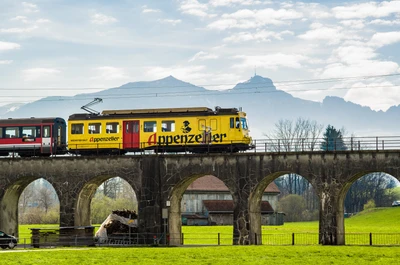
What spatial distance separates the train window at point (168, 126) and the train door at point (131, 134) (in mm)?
2207

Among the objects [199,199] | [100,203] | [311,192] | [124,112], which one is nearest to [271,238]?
[124,112]

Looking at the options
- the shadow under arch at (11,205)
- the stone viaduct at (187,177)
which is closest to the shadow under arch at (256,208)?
the stone viaduct at (187,177)

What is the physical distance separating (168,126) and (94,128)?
6490 millimetres

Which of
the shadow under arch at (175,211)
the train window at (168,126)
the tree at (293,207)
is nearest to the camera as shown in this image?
the shadow under arch at (175,211)

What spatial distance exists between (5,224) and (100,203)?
50.1 metres

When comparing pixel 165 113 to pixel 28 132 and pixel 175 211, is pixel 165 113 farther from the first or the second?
pixel 28 132

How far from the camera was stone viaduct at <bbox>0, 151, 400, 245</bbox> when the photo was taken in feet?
178

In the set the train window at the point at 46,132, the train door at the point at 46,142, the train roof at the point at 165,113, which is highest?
the train roof at the point at 165,113

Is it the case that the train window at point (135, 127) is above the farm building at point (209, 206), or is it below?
above

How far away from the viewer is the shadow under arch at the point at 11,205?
6275 centimetres

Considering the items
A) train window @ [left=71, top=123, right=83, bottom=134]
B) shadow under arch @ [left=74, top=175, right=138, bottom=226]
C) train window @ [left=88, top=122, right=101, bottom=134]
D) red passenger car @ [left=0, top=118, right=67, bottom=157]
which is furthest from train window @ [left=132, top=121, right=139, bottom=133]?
red passenger car @ [left=0, top=118, right=67, bottom=157]

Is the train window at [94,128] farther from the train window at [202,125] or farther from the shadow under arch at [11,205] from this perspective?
the train window at [202,125]

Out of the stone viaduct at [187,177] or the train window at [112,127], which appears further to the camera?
the train window at [112,127]

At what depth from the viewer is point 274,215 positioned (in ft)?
341
